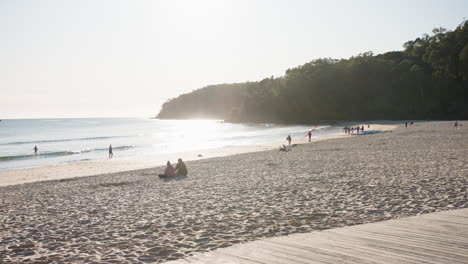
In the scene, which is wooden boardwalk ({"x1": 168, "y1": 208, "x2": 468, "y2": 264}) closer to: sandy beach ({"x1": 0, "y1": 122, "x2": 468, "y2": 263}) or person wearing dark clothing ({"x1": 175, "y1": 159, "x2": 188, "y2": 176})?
sandy beach ({"x1": 0, "y1": 122, "x2": 468, "y2": 263})

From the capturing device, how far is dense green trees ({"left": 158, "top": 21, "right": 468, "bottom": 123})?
9050 centimetres

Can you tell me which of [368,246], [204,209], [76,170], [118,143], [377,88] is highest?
[377,88]

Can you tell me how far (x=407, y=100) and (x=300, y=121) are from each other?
34.8 metres

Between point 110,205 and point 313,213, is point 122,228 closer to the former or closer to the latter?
point 110,205

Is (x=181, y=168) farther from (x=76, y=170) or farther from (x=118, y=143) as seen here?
(x=118, y=143)

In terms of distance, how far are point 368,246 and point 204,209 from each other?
5199 mm

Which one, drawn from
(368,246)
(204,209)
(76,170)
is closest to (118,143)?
(76,170)

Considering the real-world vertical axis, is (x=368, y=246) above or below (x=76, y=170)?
above

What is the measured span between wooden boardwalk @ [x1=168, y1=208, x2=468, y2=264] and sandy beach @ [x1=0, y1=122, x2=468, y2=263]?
2.64 ft

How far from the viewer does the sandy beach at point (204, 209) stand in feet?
21.8

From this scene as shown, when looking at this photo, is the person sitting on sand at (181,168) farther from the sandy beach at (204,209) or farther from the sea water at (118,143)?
the sea water at (118,143)

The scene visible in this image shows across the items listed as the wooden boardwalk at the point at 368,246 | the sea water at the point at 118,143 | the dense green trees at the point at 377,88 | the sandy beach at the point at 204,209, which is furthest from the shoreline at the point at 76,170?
the dense green trees at the point at 377,88

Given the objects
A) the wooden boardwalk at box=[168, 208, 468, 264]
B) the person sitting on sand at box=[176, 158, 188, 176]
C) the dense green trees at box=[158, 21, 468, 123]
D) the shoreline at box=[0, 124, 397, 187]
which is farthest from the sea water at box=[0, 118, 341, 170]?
the wooden boardwalk at box=[168, 208, 468, 264]

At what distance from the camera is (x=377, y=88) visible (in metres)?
108
